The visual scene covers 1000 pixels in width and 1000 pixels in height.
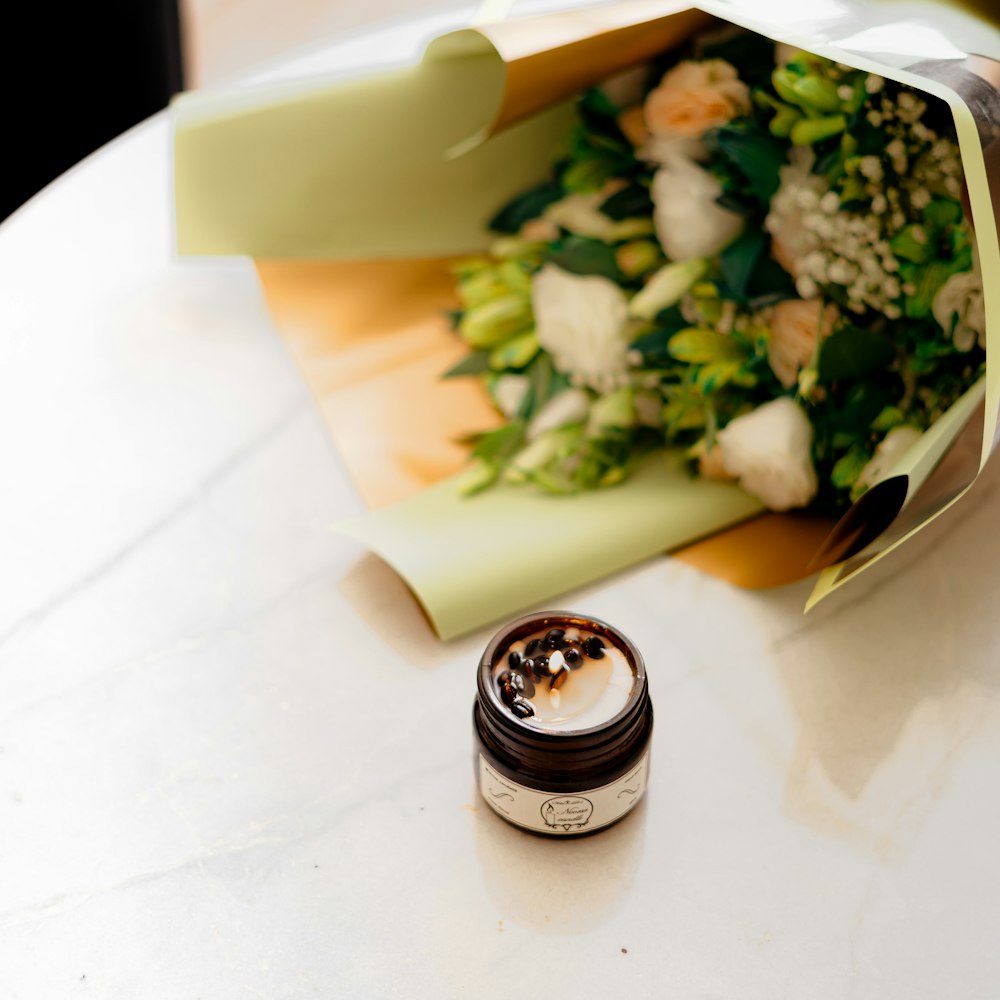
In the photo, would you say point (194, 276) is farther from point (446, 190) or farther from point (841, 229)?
point (841, 229)

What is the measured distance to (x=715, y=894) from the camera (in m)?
0.55

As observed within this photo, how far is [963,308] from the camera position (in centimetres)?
64

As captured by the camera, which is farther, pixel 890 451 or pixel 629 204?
pixel 629 204

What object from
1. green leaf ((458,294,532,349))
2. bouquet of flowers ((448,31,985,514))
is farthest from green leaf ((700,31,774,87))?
green leaf ((458,294,532,349))

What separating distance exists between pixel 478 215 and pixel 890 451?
0.40m

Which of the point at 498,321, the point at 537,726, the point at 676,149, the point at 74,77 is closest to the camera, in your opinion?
the point at 537,726

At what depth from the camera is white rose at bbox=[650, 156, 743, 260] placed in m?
0.71

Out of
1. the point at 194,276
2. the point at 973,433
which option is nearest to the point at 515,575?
the point at 973,433

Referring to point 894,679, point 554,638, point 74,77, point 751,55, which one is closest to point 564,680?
point 554,638

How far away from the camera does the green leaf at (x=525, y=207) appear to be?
0.88 metres

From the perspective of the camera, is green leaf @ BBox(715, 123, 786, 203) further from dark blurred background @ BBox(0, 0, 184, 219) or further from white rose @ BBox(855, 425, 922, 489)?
dark blurred background @ BBox(0, 0, 184, 219)

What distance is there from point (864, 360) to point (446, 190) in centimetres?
37

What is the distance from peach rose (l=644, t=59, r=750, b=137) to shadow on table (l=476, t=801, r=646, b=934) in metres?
0.41

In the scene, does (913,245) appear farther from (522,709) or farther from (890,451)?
(522,709)
